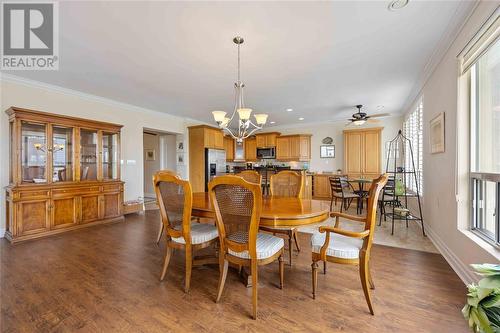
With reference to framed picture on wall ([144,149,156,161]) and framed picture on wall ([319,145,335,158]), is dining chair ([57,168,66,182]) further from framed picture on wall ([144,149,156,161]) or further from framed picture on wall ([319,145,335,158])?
framed picture on wall ([319,145,335,158])

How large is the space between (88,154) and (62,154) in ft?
1.34

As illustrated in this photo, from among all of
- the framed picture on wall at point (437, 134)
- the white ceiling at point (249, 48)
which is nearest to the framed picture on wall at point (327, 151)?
the white ceiling at point (249, 48)

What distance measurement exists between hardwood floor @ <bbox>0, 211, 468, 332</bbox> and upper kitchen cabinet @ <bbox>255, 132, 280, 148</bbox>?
553 cm

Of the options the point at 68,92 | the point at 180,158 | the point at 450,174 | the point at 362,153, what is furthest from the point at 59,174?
the point at 362,153

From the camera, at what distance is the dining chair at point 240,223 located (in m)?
1.66

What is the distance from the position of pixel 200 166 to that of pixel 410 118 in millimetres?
5572

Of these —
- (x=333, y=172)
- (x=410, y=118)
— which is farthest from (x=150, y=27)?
(x=333, y=172)

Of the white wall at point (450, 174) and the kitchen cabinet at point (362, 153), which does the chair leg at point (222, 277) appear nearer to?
the white wall at point (450, 174)

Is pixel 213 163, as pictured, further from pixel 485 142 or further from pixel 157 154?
pixel 485 142

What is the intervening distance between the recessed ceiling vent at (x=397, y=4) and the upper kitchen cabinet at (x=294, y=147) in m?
5.59

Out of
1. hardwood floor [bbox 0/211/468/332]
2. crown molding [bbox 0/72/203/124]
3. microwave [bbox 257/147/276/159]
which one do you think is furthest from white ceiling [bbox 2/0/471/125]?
microwave [bbox 257/147/276/159]

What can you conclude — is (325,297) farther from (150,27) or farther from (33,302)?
(150,27)

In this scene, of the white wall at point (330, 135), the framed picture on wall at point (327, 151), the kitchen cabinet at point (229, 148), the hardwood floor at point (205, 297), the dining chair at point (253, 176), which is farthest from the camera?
the kitchen cabinet at point (229, 148)

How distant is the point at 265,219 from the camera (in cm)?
181
